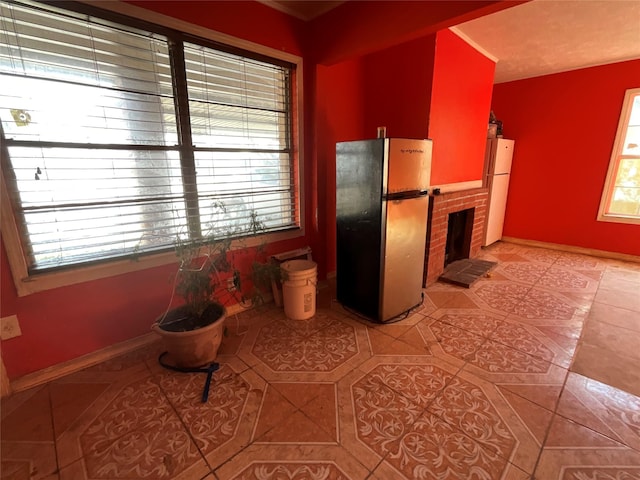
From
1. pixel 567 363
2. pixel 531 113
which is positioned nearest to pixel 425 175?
pixel 567 363

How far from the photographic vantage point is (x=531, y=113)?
14.1 feet

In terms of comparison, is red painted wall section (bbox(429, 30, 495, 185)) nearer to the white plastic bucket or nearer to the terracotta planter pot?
the white plastic bucket

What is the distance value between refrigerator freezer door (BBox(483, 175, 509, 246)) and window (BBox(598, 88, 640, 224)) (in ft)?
3.80

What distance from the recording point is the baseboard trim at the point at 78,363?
1.69 m

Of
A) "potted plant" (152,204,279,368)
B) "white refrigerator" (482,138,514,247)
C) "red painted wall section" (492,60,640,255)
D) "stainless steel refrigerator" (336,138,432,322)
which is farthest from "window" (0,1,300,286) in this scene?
"red painted wall section" (492,60,640,255)

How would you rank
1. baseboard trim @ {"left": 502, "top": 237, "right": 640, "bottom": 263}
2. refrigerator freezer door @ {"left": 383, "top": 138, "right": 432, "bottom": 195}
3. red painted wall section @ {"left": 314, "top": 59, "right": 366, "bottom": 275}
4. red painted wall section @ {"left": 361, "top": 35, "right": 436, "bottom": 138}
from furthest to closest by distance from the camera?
baseboard trim @ {"left": 502, "top": 237, "right": 640, "bottom": 263}
red painted wall section @ {"left": 314, "top": 59, "right": 366, "bottom": 275}
red painted wall section @ {"left": 361, "top": 35, "right": 436, "bottom": 138}
refrigerator freezer door @ {"left": 383, "top": 138, "right": 432, "bottom": 195}

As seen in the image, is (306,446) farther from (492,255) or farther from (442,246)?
(492,255)

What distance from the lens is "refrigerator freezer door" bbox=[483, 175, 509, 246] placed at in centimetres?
426

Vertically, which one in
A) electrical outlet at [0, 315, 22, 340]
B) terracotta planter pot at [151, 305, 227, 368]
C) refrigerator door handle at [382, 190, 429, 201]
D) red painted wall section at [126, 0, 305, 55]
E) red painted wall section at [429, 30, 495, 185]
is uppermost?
red painted wall section at [126, 0, 305, 55]

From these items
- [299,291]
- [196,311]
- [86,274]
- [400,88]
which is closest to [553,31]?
[400,88]

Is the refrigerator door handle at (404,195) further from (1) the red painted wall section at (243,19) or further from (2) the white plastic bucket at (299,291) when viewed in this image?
(1) the red painted wall section at (243,19)

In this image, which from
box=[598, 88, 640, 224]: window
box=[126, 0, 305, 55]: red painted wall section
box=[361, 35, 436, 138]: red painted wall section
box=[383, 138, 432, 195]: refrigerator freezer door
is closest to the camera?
box=[126, 0, 305, 55]: red painted wall section

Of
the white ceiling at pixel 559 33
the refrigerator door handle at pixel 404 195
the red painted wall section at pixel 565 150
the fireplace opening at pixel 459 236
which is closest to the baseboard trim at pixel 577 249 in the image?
the red painted wall section at pixel 565 150

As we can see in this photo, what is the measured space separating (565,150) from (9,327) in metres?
6.16
